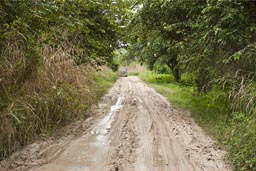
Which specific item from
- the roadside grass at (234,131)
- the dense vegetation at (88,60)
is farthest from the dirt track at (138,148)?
the dense vegetation at (88,60)

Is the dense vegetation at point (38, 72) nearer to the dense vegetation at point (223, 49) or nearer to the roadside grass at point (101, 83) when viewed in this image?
the roadside grass at point (101, 83)

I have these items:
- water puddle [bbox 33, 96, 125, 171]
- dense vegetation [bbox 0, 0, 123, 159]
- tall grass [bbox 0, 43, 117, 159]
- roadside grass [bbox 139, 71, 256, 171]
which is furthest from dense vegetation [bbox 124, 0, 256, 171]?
tall grass [bbox 0, 43, 117, 159]

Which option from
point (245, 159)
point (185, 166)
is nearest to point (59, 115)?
point (185, 166)

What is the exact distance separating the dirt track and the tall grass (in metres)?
0.61

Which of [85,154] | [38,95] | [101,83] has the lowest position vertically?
[85,154]

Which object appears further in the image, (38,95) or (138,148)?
(38,95)

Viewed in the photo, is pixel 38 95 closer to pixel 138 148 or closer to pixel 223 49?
pixel 138 148

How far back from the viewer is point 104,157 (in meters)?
4.37

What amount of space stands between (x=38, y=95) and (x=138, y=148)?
92.4 inches

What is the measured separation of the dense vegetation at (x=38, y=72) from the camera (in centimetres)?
461

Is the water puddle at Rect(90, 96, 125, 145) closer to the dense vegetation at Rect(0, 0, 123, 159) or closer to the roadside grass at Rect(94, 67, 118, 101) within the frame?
the dense vegetation at Rect(0, 0, 123, 159)

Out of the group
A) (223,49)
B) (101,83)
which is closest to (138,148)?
(223,49)

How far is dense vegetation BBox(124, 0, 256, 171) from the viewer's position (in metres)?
4.52

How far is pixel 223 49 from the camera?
665cm
